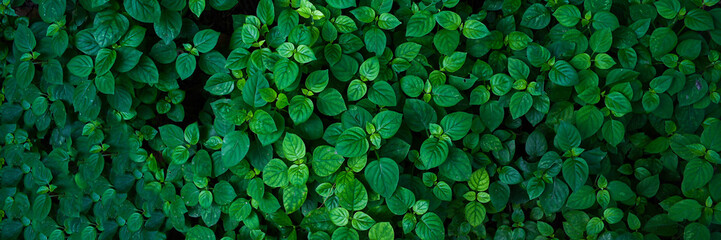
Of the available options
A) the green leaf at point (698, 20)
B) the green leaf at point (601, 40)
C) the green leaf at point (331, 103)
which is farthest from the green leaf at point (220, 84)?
the green leaf at point (698, 20)

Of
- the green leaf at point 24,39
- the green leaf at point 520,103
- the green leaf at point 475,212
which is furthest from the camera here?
the green leaf at point 24,39

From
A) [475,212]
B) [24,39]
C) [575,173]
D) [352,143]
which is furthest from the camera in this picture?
[24,39]

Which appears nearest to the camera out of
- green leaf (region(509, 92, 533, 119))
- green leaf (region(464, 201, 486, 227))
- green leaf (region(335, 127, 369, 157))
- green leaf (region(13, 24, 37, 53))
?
green leaf (region(335, 127, 369, 157))

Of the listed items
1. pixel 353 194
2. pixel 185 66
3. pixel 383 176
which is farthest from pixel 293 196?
pixel 185 66

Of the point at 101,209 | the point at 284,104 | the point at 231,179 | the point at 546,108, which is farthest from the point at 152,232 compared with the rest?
the point at 546,108

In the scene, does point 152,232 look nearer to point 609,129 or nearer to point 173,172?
point 173,172

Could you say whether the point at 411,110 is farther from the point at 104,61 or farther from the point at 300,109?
the point at 104,61

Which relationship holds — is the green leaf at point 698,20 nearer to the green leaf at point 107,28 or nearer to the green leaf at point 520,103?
the green leaf at point 520,103

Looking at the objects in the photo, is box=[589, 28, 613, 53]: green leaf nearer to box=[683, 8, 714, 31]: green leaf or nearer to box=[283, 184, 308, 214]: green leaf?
box=[683, 8, 714, 31]: green leaf

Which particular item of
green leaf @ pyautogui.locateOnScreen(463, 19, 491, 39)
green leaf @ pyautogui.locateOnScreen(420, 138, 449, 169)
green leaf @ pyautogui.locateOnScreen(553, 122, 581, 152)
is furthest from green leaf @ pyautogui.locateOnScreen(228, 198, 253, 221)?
green leaf @ pyautogui.locateOnScreen(553, 122, 581, 152)
